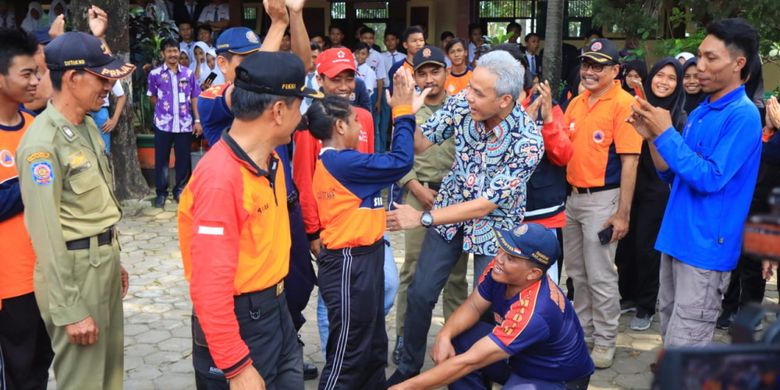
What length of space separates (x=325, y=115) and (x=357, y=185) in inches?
15.9

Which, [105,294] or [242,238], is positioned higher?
[242,238]

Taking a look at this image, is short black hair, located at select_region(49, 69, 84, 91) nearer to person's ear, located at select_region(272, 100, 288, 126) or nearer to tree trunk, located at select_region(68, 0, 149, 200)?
person's ear, located at select_region(272, 100, 288, 126)

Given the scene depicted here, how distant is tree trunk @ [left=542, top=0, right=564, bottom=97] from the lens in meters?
11.0

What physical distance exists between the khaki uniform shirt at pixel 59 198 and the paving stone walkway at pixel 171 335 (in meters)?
1.64

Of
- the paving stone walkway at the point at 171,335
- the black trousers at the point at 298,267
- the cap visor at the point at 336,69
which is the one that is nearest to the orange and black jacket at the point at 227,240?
the black trousers at the point at 298,267

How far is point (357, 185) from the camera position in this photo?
3941 mm

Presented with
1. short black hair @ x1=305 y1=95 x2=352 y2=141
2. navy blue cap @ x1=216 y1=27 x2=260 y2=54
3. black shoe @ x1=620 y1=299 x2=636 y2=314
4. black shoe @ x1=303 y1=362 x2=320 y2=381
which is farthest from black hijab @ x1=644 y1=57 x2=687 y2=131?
black shoe @ x1=303 y1=362 x2=320 y2=381

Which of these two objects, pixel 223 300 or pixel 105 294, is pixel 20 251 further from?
pixel 223 300

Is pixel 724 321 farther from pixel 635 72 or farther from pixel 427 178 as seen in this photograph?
pixel 427 178

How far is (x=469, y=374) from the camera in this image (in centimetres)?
386

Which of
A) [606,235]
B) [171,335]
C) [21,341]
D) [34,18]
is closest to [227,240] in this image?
[21,341]

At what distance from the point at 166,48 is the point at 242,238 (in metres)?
7.80

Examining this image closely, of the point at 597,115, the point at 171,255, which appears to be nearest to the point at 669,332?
the point at 597,115

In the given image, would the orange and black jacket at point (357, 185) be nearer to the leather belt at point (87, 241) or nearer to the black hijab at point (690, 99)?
the leather belt at point (87, 241)
